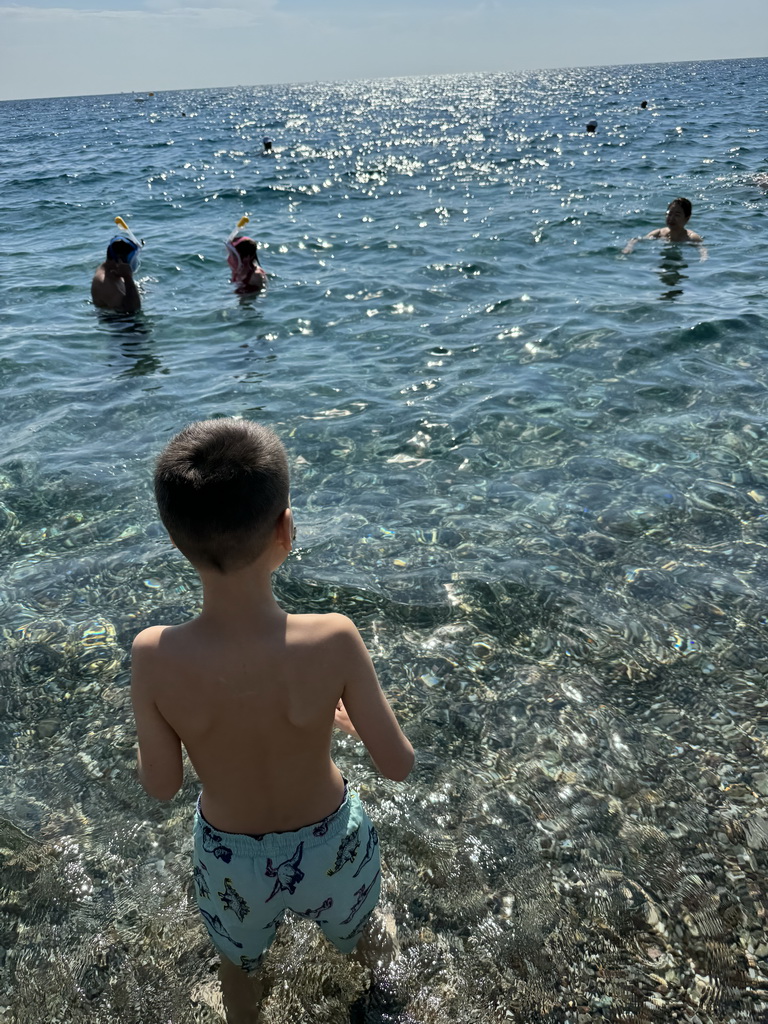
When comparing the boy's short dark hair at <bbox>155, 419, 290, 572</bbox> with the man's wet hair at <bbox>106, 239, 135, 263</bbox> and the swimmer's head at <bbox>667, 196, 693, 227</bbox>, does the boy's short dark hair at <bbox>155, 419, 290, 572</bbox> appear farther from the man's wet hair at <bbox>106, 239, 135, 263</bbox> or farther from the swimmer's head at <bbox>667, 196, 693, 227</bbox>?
the swimmer's head at <bbox>667, 196, 693, 227</bbox>

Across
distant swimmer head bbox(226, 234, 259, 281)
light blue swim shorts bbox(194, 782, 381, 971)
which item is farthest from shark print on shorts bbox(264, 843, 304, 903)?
distant swimmer head bbox(226, 234, 259, 281)

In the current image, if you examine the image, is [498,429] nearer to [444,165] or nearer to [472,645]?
[472,645]

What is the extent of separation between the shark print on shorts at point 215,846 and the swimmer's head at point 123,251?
29.6ft

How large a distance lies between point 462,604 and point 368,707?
2.41m

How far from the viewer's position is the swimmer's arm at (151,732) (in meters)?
1.83

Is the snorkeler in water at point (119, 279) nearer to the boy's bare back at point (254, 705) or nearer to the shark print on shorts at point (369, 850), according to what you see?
the boy's bare back at point (254, 705)

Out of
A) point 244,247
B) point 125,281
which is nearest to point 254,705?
point 125,281

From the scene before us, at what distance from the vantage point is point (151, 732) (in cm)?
190

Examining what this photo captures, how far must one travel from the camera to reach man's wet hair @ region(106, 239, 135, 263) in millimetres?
9539

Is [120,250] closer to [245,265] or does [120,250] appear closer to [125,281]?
[125,281]

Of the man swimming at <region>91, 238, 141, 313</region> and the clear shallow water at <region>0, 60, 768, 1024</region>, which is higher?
the man swimming at <region>91, 238, 141, 313</region>

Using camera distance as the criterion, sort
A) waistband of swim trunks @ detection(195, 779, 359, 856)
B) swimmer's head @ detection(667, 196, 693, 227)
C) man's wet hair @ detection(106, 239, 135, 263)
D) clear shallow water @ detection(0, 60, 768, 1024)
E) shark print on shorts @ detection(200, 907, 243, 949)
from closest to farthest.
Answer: waistband of swim trunks @ detection(195, 779, 359, 856) → shark print on shorts @ detection(200, 907, 243, 949) → clear shallow water @ detection(0, 60, 768, 1024) → man's wet hair @ detection(106, 239, 135, 263) → swimmer's head @ detection(667, 196, 693, 227)

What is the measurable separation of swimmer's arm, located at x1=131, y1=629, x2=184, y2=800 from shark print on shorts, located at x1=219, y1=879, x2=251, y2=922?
31 centimetres

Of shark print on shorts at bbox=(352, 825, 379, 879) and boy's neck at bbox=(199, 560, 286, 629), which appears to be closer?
boy's neck at bbox=(199, 560, 286, 629)
